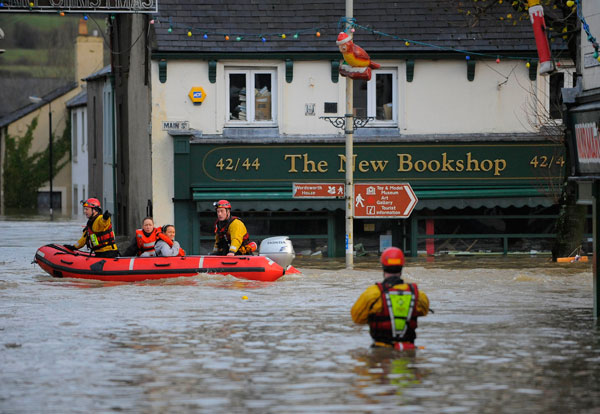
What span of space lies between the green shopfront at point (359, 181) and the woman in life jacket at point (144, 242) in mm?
5047

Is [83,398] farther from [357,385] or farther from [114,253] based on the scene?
[114,253]

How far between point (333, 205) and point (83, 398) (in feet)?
56.2

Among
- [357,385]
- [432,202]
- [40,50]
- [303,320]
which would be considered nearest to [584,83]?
[303,320]

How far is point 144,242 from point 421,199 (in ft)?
25.8

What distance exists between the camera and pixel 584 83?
1619 centimetres

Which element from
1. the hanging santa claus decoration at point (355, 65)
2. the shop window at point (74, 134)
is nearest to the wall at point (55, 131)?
the shop window at point (74, 134)

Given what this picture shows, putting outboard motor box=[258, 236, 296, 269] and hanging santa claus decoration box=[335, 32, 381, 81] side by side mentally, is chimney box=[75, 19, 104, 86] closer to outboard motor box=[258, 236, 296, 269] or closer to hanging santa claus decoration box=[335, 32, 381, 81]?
hanging santa claus decoration box=[335, 32, 381, 81]

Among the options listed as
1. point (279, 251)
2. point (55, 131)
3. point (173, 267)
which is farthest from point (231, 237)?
point (55, 131)

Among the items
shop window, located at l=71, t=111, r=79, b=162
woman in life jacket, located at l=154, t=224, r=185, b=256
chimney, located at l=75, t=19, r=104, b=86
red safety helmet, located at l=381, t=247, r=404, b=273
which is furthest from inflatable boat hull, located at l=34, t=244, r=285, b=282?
chimney, located at l=75, t=19, r=104, b=86

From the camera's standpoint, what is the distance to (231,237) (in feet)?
70.9

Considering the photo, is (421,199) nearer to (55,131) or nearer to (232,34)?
(232,34)

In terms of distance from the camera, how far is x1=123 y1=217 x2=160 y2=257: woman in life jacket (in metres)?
22.0

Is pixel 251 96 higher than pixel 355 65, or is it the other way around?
pixel 355 65

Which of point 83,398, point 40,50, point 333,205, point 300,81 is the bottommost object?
point 83,398
